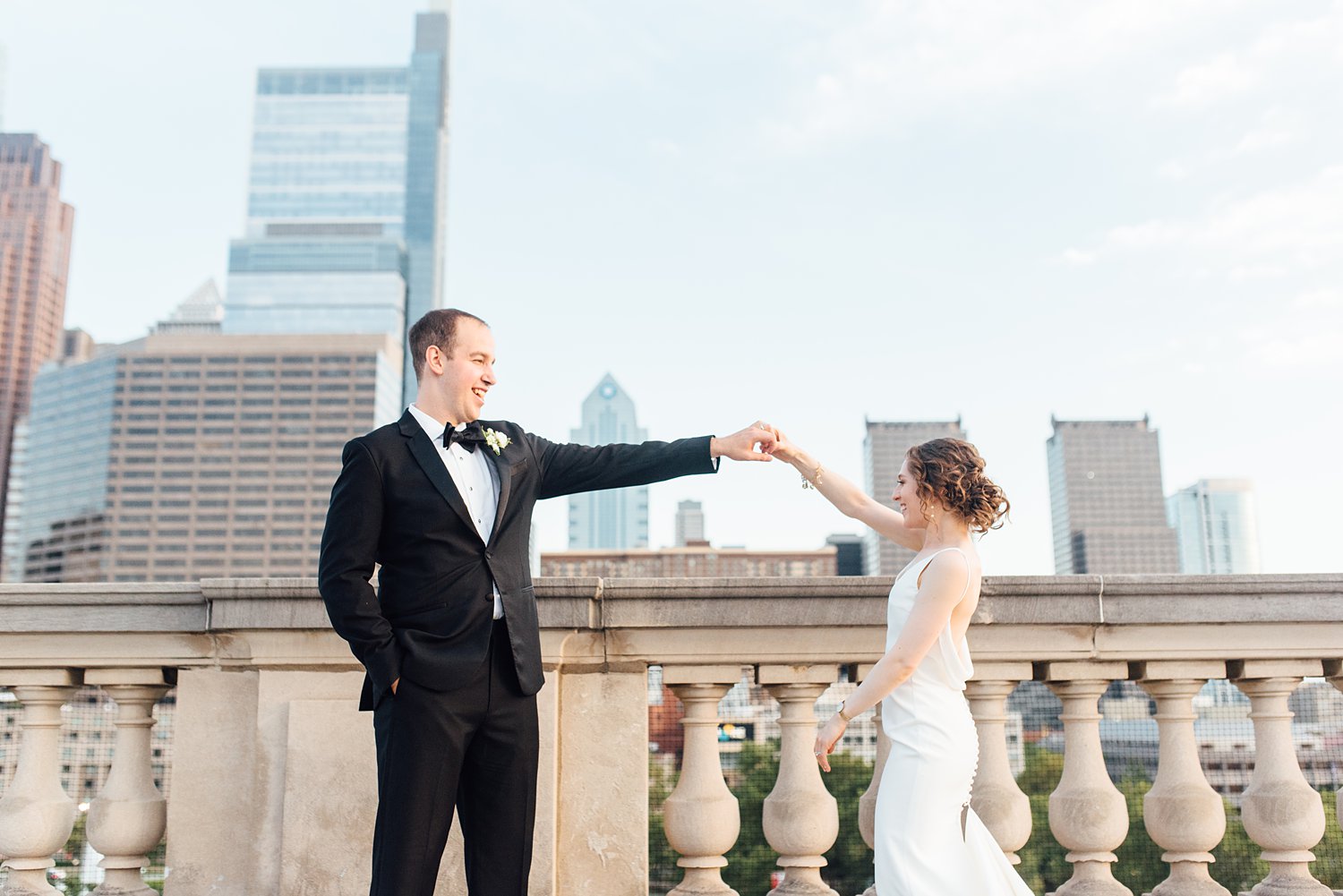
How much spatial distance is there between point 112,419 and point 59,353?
146 ft

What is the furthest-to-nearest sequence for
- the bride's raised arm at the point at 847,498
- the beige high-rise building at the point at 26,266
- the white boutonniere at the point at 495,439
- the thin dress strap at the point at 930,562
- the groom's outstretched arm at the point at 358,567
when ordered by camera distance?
1. the beige high-rise building at the point at 26,266
2. the bride's raised arm at the point at 847,498
3. the white boutonniere at the point at 495,439
4. the thin dress strap at the point at 930,562
5. the groom's outstretched arm at the point at 358,567

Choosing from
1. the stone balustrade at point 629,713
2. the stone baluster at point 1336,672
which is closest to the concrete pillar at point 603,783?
the stone balustrade at point 629,713

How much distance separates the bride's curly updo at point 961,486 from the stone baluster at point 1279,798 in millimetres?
1098

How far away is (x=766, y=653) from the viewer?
3.57m

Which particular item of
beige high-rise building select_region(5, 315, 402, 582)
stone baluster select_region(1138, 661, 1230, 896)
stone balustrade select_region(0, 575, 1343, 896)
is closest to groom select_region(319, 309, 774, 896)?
stone balustrade select_region(0, 575, 1343, 896)

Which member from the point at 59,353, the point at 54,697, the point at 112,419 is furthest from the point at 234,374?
the point at 54,697

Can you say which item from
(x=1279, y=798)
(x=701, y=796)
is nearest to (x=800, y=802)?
(x=701, y=796)

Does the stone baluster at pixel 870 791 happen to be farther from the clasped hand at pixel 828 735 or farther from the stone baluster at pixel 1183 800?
the stone baluster at pixel 1183 800

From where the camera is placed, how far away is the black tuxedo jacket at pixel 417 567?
115 inches

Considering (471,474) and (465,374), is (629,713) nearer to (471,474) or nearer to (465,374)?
(471,474)

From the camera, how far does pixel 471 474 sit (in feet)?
10.6

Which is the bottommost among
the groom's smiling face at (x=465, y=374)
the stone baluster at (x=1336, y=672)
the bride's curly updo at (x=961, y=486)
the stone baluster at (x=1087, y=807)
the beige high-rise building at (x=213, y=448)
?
the stone baluster at (x=1087, y=807)

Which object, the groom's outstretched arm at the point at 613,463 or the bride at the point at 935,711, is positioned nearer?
the bride at the point at 935,711

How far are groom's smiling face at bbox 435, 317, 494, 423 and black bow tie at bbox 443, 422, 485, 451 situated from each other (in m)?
0.06
